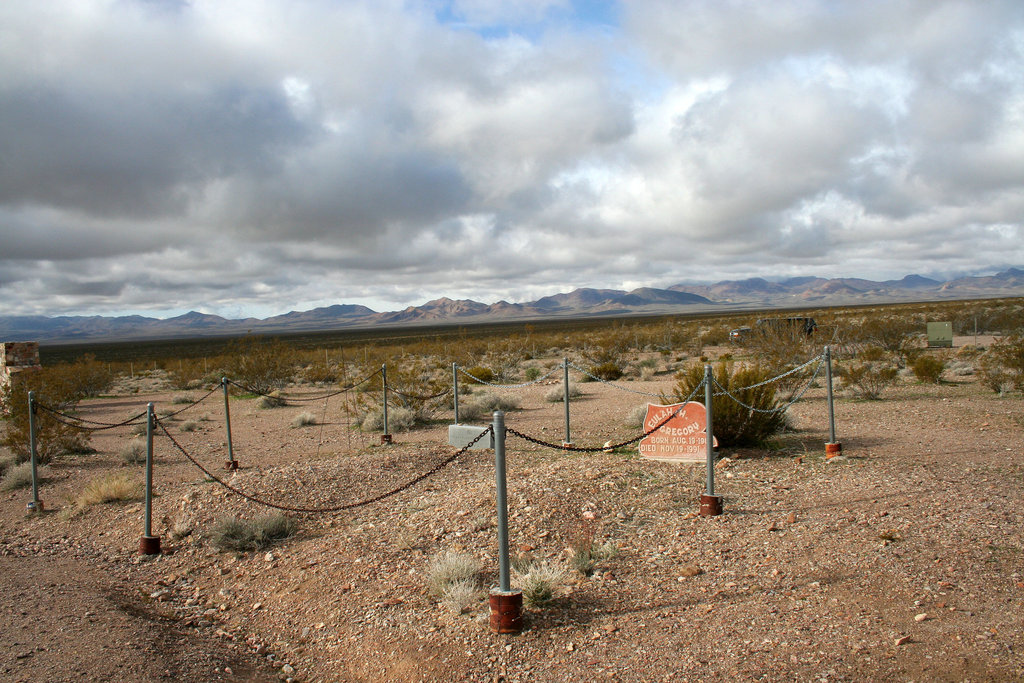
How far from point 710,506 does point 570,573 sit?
189 cm

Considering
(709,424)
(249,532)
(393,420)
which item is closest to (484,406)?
(393,420)

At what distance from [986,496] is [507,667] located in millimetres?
5601

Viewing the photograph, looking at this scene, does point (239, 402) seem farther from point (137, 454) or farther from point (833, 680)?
point (833, 680)

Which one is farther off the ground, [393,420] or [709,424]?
[709,424]

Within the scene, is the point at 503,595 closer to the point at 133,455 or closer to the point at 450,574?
the point at 450,574

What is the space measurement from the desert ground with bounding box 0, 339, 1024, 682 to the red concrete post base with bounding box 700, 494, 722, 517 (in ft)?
0.38

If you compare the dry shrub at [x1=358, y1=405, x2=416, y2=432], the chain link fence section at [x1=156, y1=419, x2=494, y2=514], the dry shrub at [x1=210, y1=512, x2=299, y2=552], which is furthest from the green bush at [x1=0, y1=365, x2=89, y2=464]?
the dry shrub at [x1=210, y1=512, x2=299, y2=552]

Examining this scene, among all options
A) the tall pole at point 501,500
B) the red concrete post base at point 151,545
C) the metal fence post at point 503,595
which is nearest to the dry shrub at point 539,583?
the metal fence post at point 503,595

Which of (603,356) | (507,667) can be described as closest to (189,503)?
(507,667)

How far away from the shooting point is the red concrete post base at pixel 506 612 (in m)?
5.14

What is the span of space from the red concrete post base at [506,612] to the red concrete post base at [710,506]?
9.06 ft

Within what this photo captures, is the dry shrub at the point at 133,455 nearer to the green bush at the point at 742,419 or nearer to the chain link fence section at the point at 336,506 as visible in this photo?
the chain link fence section at the point at 336,506

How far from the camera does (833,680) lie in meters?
4.20

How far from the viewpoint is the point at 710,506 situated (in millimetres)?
7113
